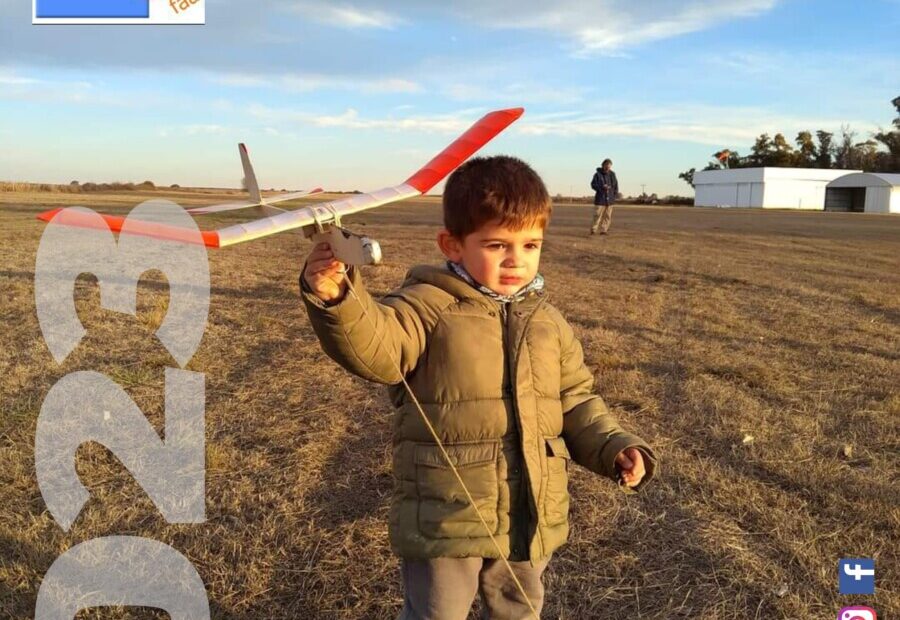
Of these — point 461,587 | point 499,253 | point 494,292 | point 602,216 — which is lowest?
point 461,587

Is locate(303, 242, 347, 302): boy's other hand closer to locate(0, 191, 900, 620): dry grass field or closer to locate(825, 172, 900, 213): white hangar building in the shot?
locate(0, 191, 900, 620): dry grass field

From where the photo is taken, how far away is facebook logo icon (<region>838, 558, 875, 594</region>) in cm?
270

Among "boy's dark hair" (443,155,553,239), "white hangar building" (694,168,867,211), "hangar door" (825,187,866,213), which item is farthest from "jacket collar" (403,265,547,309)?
"hangar door" (825,187,866,213)

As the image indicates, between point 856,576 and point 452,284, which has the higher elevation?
point 452,284

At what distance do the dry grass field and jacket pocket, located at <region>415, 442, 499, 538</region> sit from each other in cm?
89

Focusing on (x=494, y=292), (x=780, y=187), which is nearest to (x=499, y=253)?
(x=494, y=292)

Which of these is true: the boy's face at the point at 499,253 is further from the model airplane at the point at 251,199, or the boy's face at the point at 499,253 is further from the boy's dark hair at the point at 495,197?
the model airplane at the point at 251,199

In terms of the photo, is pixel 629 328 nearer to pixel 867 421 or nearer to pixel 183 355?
pixel 867 421

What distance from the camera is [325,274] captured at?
1643mm

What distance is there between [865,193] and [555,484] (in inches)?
2876

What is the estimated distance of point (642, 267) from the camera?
473 inches

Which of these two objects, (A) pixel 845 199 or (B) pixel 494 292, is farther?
(A) pixel 845 199

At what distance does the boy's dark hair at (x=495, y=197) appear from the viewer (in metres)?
1.91

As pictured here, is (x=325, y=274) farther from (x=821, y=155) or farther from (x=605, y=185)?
(x=821, y=155)
